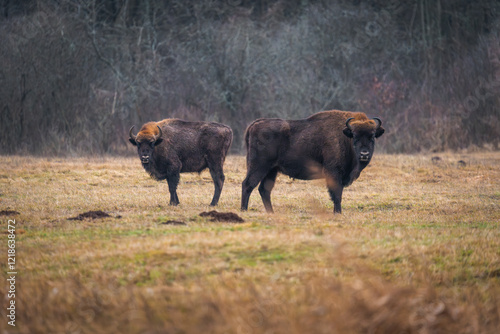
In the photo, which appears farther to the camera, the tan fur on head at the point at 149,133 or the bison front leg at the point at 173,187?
the tan fur on head at the point at 149,133

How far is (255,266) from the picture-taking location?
8164 mm

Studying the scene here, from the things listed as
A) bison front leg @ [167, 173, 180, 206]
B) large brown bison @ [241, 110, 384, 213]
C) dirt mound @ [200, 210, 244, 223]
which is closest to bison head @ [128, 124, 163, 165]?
bison front leg @ [167, 173, 180, 206]

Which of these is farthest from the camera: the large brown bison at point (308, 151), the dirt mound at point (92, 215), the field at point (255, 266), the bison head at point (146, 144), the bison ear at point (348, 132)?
the bison head at point (146, 144)

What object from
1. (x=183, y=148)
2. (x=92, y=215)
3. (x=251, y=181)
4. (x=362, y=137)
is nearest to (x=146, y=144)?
(x=183, y=148)

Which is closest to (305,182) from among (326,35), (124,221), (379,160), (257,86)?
(379,160)

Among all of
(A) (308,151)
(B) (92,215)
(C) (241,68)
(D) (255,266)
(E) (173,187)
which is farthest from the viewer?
(C) (241,68)

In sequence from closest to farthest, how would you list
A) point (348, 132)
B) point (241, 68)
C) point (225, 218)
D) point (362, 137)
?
point (225, 218) < point (362, 137) < point (348, 132) < point (241, 68)

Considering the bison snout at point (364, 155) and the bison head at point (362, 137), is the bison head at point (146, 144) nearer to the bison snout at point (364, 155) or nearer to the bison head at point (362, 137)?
the bison head at point (362, 137)

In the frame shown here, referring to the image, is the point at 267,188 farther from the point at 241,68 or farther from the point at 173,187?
the point at 241,68

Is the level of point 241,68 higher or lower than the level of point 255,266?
higher

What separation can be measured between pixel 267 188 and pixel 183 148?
288cm

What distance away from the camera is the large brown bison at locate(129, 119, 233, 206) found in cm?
1520

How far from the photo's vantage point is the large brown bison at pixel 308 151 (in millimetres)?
13211

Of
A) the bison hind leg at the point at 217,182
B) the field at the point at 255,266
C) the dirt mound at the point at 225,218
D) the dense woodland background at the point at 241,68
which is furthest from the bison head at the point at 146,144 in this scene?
the dense woodland background at the point at 241,68
